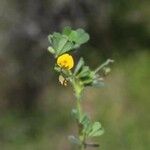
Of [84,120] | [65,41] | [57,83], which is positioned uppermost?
[57,83]

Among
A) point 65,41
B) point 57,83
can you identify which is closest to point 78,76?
point 65,41

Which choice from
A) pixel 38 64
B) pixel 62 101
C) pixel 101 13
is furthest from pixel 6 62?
pixel 101 13

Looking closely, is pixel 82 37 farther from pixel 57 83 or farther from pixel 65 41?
pixel 57 83

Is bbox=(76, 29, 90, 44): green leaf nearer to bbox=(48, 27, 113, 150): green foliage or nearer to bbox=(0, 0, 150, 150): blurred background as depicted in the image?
bbox=(48, 27, 113, 150): green foliage

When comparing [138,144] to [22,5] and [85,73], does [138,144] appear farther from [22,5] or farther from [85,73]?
[85,73]

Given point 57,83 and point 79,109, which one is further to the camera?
point 57,83

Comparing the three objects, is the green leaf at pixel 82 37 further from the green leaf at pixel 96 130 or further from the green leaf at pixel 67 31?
the green leaf at pixel 96 130
